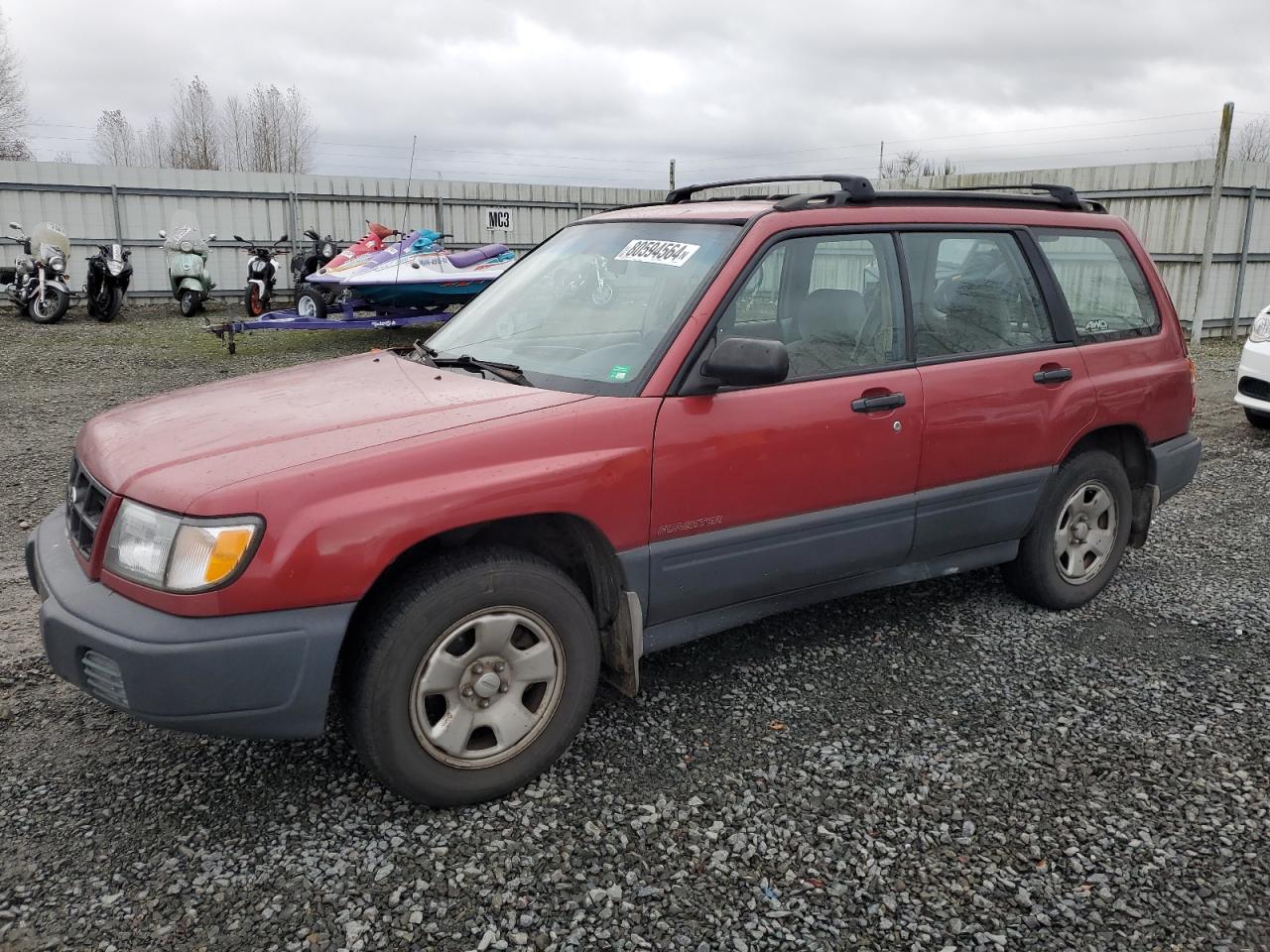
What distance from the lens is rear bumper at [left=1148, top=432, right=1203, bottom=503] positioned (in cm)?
452

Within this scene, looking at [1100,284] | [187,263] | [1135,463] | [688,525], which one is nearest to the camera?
[688,525]

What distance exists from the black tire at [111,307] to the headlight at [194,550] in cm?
1476

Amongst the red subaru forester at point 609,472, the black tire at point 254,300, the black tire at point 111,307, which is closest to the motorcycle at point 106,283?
the black tire at point 111,307

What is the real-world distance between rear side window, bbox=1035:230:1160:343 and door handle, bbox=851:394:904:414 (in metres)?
1.19

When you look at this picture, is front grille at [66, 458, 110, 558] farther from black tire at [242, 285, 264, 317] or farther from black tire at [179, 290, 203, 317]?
black tire at [179, 290, 203, 317]

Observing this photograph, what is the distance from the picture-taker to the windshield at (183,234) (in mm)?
15641

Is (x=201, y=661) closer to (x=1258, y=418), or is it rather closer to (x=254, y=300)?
(x=1258, y=418)

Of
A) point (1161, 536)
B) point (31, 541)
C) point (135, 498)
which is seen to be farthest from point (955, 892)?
point (1161, 536)

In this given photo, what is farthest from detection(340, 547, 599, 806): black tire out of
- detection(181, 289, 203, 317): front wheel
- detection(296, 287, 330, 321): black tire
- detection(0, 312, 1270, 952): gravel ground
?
detection(181, 289, 203, 317): front wheel

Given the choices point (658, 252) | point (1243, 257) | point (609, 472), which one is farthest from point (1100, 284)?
point (1243, 257)

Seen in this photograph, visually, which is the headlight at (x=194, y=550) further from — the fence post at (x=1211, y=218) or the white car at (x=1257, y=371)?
the fence post at (x=1211, y=218)

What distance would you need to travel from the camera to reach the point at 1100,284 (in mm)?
4414

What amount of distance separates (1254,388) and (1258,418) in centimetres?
61

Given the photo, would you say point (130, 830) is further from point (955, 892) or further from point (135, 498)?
point (955, 892)
